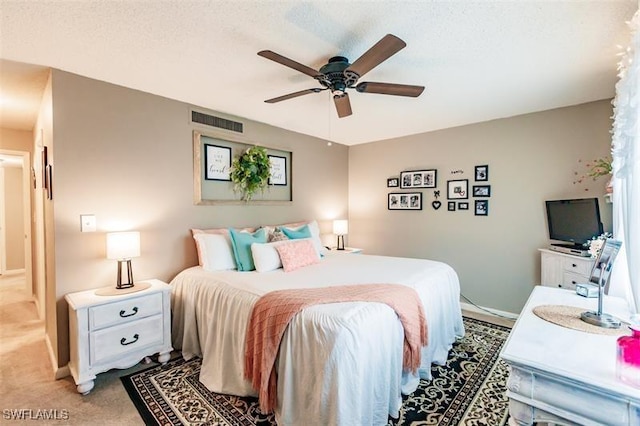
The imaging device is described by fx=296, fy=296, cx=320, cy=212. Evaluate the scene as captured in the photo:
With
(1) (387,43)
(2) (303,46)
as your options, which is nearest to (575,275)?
(1) (387,43)

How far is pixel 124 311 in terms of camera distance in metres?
2.40

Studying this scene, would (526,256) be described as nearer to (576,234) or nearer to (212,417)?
(576,234)

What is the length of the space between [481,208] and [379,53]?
2966mm

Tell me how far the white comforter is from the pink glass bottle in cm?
108

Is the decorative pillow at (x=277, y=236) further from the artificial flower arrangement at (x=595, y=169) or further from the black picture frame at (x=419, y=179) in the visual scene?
the artificial flower arrangement at (x=595, y=169)

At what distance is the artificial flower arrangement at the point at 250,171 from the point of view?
12.0 feet

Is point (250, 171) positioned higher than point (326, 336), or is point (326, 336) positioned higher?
point (250, 171)

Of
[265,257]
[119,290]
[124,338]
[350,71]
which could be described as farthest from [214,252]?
[350,71]

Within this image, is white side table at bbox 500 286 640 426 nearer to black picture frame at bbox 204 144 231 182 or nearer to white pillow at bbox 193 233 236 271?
white pillow at bbox 193 233 236 271

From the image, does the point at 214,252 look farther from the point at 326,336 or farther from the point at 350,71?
the point at 350,71

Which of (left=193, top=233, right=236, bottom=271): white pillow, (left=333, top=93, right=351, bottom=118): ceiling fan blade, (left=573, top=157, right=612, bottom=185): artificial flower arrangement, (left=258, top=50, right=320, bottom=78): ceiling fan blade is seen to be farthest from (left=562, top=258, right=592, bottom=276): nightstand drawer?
(left=193, top=233, right=236, bottom=271): white pillow

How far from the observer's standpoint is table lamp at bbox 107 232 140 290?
248cm

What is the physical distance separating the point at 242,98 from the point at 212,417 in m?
2.79

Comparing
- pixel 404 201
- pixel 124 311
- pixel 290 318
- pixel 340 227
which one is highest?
pixel 404 201
